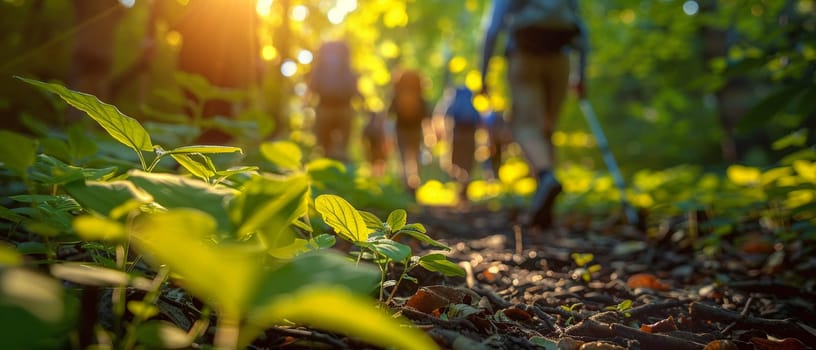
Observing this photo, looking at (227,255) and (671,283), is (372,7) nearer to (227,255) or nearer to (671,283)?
(671,283)

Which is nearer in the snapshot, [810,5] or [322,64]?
[810,5]

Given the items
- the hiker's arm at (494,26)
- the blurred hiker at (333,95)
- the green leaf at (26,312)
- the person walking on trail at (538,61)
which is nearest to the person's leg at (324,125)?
the blurred hiker at (333,95)

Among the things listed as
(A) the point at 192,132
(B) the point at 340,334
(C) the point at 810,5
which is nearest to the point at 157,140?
(A) the point at 192,132

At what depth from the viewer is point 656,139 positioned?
13602 millimetres

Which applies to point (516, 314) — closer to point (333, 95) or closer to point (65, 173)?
point (65, 173)

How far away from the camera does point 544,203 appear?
371cm

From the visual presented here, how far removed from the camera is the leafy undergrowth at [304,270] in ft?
1.66

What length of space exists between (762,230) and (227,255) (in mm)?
3338

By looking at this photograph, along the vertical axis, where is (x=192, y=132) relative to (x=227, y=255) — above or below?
above

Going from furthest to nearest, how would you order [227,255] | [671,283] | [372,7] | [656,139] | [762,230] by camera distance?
[656,139]
[372,7]
[762,230]
[671,283]
[227,255]

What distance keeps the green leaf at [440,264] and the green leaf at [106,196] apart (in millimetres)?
551

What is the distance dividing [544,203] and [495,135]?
6161 millimetres

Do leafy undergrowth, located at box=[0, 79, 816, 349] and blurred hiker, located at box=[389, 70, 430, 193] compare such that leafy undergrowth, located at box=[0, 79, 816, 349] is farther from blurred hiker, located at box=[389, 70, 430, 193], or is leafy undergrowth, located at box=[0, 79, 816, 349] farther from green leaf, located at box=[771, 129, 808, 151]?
blurred hiker, located at box=[389, 70, 430, 193]

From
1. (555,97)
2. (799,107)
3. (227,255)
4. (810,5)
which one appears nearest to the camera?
(227,255)
